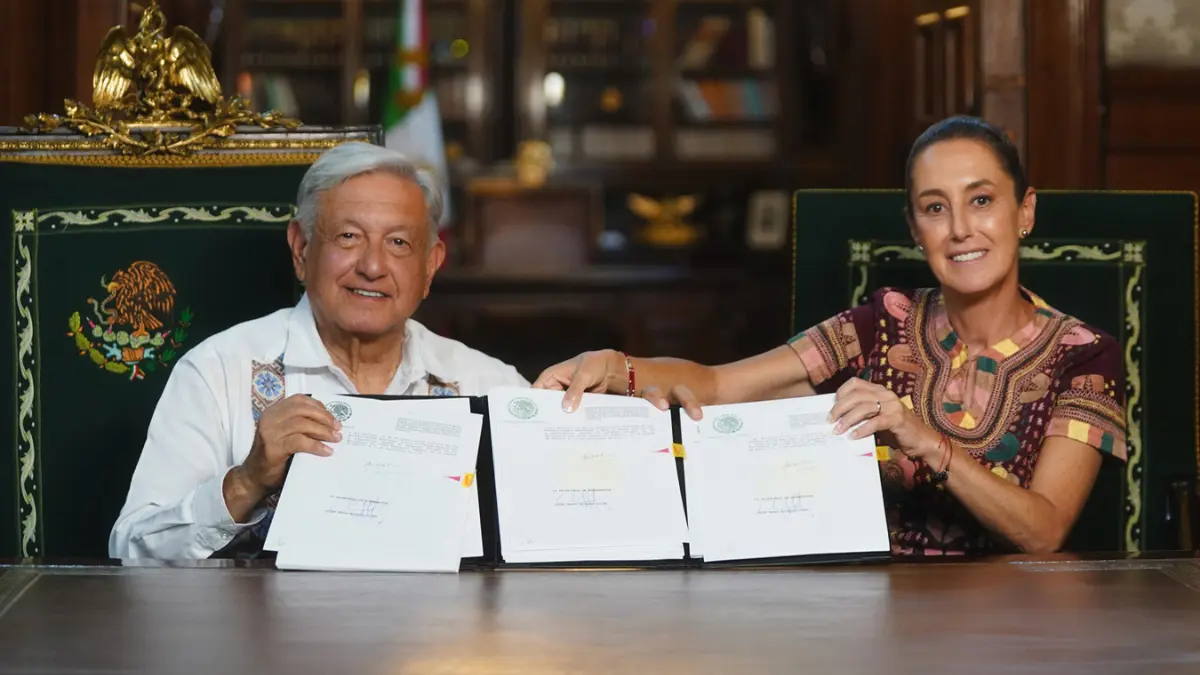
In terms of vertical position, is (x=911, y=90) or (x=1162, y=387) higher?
(x=911, y=90)

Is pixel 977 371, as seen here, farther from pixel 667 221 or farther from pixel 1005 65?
pixel 667 221

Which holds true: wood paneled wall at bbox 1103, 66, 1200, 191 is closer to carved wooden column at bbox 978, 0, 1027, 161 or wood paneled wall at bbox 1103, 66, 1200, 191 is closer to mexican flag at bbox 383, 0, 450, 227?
carved wooden column at bbox 978, 0, 1027, 161

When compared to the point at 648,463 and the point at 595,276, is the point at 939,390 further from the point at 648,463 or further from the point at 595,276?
the point at 595,276

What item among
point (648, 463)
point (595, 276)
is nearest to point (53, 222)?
point (648, 463)

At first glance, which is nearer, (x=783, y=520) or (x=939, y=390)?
(x=783, y=520)

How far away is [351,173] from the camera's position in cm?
200

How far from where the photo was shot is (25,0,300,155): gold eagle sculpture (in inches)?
91.0

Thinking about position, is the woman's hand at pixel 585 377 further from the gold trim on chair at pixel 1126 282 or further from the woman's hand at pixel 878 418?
the gold trim on chair at pixel 1126 282

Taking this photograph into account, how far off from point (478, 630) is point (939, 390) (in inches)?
38.9

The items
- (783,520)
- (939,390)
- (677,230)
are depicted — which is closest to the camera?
(783,520)

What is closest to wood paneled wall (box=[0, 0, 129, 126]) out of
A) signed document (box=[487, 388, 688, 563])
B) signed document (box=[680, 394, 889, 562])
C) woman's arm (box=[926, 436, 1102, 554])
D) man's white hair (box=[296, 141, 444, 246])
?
man's white hair (box=[296, 141, 444, 246])

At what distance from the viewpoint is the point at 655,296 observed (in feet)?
19.5

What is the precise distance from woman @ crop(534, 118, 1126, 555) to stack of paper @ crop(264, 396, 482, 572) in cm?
28

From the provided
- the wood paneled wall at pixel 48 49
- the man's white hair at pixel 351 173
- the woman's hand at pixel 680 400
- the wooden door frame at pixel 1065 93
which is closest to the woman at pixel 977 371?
the woman's hand at pixel 680 400
